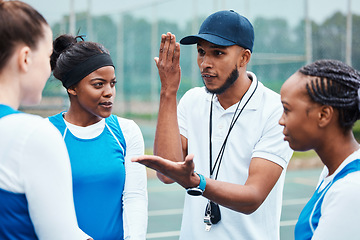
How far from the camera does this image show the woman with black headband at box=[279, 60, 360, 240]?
161cm

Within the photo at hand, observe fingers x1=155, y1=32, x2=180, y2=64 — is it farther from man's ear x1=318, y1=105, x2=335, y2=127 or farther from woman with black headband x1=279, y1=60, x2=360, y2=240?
man's ear x1=318, y1=105, x2=335, y2=127

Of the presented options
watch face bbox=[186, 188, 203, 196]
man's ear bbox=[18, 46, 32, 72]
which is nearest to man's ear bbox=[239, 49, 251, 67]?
watch face bbox=[186, 188, 203, 196]

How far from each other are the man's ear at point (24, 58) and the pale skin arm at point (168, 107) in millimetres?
1005

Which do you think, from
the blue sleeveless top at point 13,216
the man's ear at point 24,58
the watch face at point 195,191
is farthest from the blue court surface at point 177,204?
the man's ear at point 24,58

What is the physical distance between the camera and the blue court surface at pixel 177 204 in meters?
6.48

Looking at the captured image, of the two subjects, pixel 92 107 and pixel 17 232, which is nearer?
pixel 17 232

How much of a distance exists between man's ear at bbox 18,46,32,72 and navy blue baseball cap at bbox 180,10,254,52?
45.5 inches

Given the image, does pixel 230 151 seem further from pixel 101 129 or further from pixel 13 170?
pixel 13 170

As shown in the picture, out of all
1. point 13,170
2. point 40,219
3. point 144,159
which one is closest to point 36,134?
point 13,170

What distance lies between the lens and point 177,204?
816 centimetres

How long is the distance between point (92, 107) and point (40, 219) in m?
1.13

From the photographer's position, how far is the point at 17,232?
1.42m

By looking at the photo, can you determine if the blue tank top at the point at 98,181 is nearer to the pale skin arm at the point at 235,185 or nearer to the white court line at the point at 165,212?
the pale skin arm at the point at 235,185

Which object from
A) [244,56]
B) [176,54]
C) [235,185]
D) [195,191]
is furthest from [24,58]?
[244,56]
